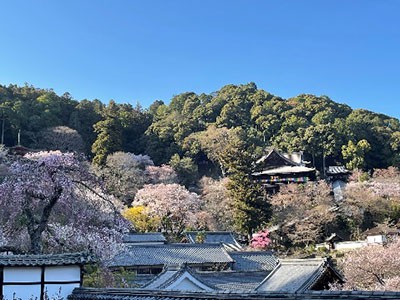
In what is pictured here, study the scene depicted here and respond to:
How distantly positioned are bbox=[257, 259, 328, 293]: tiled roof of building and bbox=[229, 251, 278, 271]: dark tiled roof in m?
7.31

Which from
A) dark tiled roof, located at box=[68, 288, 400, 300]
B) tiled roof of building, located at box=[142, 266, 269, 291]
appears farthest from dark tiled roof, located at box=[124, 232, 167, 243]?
dark tiled roof, located at box=[68, 288, 400, 300]

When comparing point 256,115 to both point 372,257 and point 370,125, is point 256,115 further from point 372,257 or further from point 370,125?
point 372,257

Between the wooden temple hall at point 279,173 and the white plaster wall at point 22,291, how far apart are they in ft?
110

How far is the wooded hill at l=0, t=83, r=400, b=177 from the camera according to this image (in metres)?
43.6

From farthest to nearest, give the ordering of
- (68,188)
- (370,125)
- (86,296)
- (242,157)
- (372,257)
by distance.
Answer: (370,125)
(242,157)
(372,257)
(68,188)
(86,296)

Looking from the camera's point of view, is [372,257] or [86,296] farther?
[372,257]

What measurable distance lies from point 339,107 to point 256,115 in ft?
38.2

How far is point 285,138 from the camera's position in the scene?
164 ft

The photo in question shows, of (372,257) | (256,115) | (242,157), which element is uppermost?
(256,115)

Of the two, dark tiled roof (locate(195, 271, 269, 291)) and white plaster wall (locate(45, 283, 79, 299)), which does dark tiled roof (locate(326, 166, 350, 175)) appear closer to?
dark tiled roof (locate(195, 271, 269, 291))

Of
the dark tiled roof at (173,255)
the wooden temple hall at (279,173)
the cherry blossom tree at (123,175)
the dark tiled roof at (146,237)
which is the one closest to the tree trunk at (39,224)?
the dark tiled roof at (173,255)

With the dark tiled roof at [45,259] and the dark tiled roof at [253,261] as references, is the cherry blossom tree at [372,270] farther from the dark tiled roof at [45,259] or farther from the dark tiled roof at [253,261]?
Answer: the dark tiled roof at [45,259]

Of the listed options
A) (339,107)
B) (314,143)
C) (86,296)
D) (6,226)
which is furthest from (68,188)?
(339,107)

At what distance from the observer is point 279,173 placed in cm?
Result: 4116
